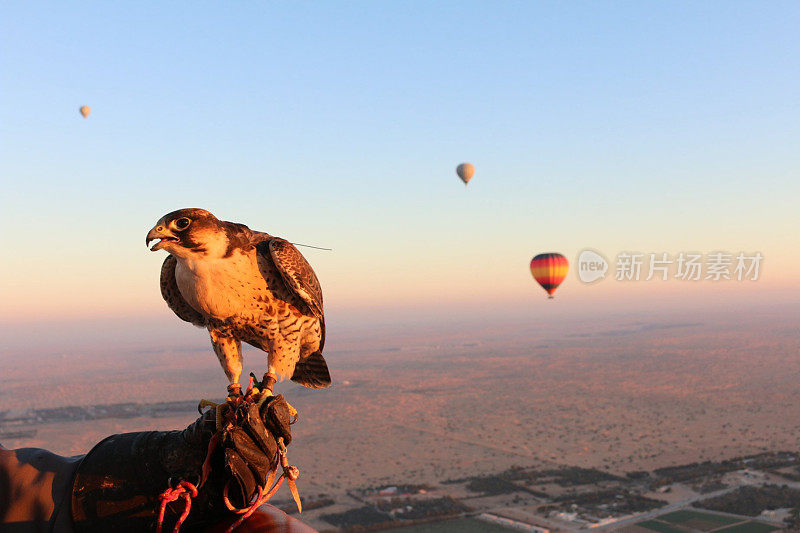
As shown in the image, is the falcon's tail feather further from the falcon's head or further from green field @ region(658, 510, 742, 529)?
green field @ region(658, 510, 742, 529)

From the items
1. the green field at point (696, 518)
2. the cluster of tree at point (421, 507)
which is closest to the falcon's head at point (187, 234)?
the cluster of tree at point (421, 507)

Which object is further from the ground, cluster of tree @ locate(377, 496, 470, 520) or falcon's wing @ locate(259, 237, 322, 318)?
falcon's wing @ locate(259, 237, 322, 318)

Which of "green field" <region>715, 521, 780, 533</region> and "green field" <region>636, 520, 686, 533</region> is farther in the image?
"green field" <region>636, 520, 686, 533</region>

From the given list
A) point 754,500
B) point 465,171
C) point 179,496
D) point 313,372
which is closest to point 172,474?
point 179,496

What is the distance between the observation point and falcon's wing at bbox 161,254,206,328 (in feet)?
14.9

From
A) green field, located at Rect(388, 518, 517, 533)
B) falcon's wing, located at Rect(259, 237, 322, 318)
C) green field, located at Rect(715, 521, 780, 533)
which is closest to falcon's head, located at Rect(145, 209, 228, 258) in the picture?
falcon's wing, located at Rect(259, 237, 322, 318)

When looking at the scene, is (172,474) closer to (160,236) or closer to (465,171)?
(160,236)

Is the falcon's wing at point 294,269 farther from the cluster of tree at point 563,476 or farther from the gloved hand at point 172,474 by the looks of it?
the cluster of tree at point 563,476

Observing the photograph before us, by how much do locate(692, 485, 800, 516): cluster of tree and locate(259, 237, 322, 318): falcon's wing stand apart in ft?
153

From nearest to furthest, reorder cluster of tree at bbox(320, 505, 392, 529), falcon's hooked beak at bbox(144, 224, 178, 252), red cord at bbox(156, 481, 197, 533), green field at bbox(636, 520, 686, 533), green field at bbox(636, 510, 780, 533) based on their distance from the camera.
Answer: red cord at bbox(156, 481, 197, 533), falcon's hooked beak at bbox(144, 224, 178, 252), green field at bbox(636, 510, 780, 533), green field at bbox(636, 520, 686, 533), cluster of tree at bbox(320, 505, 392, 529)

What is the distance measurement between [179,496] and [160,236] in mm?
1566

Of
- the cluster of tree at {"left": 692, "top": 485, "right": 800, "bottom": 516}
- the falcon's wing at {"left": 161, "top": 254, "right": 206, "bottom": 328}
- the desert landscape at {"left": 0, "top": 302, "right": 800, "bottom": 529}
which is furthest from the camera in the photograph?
the desert landscape at {"left": 0, "top": 302, "right": 800, "bottom": 529}

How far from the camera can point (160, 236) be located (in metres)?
3.78

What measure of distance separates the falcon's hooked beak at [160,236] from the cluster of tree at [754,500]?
156 ft
